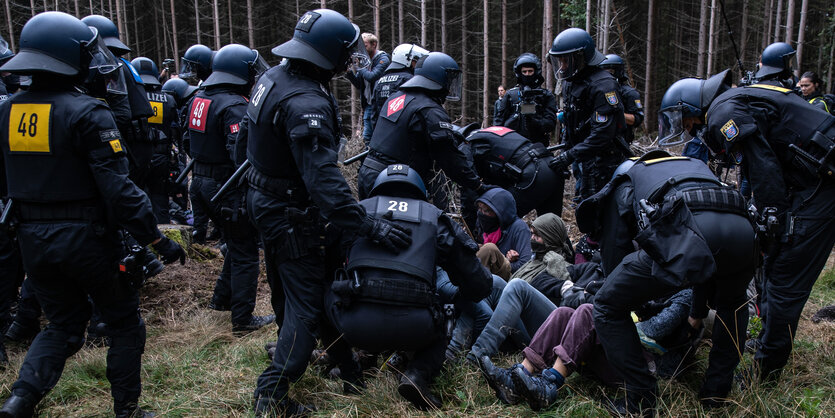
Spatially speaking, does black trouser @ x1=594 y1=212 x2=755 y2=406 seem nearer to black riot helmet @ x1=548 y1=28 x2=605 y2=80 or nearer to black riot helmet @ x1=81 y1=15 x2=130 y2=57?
black riot helmet @ x1=548 y1=28 x2=605 y2=80

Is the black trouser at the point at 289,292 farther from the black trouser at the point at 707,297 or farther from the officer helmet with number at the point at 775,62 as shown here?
the officer helmet with number at the point at 775,62

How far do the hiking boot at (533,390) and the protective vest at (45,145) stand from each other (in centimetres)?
245

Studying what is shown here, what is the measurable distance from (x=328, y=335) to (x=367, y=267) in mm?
828

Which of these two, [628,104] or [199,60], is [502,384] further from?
[199,60]

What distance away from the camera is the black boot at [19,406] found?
9.83 ft

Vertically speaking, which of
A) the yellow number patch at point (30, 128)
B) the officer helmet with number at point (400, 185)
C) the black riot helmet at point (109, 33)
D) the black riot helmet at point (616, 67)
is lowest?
the officer helmet with number at point (400, 185)

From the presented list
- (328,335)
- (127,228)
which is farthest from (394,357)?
(127,228)

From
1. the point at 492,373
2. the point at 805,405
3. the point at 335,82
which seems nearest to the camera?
the point at 805,405

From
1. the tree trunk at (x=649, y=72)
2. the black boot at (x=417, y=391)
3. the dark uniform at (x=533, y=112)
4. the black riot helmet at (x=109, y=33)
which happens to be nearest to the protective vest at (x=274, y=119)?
the black boot at (x=417, y=391)

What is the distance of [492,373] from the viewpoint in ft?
10.5

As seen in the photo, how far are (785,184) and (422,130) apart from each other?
2.70 m

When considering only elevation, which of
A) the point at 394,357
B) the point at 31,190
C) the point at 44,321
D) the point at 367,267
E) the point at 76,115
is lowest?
the point at 44,321

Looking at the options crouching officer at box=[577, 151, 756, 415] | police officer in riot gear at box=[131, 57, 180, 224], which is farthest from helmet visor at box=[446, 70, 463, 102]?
police officer in riot gear at box=[131, 57, 180, 224]

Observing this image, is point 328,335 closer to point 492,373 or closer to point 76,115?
point 492,373
